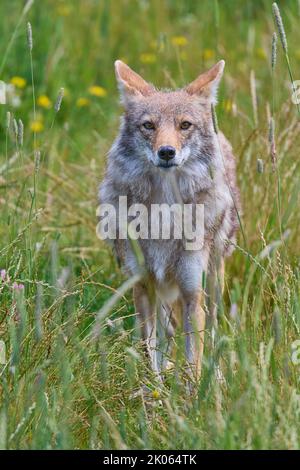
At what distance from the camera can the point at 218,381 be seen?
423 cm

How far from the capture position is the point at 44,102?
8.62 metres

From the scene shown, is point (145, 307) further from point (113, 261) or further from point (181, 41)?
point (181, 41)

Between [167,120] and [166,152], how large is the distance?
279 mm

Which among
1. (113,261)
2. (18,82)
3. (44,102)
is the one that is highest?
(18,82)

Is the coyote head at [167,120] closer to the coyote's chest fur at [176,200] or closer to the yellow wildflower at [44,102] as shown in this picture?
the coyote's chest fur at [176,200]

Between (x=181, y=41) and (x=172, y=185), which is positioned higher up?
(x=181, y=41)

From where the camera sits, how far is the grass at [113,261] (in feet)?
13.0

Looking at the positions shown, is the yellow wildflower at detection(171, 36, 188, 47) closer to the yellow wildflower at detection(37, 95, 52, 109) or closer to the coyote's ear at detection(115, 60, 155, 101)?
the yellow wildflower at detection(37, 95, 52, 109)

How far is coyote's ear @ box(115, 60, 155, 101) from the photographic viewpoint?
18.3 feet

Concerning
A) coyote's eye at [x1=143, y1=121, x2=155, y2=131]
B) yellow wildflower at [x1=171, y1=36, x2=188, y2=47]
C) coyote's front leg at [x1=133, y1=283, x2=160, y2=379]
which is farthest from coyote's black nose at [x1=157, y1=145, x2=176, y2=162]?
yellow wildflower at [x1=171, y1=36, x2=188, y2=47]

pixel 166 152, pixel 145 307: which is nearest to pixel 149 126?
pixel 166 152

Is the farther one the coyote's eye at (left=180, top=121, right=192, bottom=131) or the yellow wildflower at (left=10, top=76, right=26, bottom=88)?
the yellow wildflower at (left=10, top=76, right=26, bottom=88)

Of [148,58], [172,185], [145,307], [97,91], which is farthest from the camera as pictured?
[148,58]
